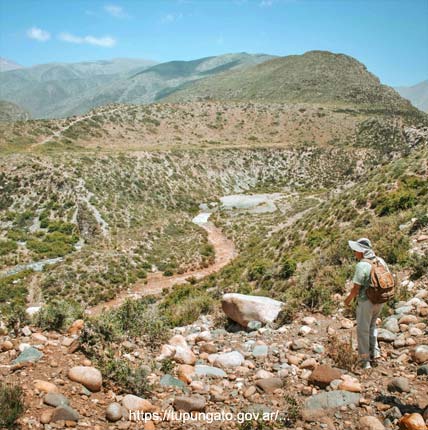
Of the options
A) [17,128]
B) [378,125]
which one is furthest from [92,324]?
[378,125]

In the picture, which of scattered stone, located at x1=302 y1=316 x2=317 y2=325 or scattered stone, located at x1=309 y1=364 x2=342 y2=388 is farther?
scattered stone, located at x1=302 y1=316 x2=317 y2=325

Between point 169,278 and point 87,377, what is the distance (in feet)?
74.7

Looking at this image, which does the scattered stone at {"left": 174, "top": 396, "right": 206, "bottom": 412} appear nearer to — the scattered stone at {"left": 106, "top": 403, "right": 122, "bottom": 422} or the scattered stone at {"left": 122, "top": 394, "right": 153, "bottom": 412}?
the scattered stone at {"left": 122, "top": 394, "right": 153, "bottom": 412}

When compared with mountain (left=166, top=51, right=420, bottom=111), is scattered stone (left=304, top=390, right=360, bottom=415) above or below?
below

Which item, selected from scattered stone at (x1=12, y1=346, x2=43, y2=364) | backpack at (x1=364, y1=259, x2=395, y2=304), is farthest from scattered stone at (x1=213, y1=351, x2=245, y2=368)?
scattered stone at (x1=12, y1=346, x2=43, y2=364)

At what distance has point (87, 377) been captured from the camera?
18.5 feet

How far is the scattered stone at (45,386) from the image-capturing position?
5.14m

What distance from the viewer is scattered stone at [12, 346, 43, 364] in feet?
19.3

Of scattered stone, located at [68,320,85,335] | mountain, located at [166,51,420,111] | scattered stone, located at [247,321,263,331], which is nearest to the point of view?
scattered stone, located at [68,320,85,335]

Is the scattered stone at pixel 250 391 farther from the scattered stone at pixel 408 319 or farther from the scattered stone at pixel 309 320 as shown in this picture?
the scattered stone at pixel 408 319

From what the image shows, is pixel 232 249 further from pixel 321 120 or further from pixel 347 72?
pixel 347 72

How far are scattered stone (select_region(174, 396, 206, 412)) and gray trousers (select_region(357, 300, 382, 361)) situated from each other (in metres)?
2.77

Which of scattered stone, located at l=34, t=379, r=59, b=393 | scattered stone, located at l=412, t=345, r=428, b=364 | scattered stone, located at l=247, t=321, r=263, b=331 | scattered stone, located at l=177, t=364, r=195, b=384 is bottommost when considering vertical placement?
scattered stone, located at l=247, t=321, r=263, b=331

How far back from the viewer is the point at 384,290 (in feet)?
18.9
